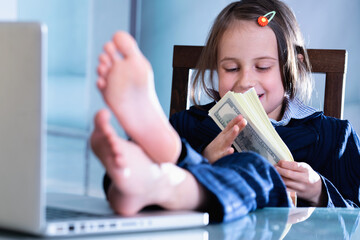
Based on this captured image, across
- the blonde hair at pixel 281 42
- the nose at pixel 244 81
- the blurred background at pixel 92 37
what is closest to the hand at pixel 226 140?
the nose at pixel 244 81

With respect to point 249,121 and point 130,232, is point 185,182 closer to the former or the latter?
point 130,232

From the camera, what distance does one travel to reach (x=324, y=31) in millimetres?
3412

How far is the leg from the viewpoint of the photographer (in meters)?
0.56

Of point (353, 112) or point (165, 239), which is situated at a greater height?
point (165, 239)

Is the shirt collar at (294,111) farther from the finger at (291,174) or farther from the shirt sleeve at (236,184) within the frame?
the shirt sleeve at (236,184)

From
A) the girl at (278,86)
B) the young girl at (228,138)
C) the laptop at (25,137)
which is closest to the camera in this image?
the laptop at (25,137)

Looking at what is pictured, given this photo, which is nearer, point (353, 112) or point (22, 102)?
point (22, 102)

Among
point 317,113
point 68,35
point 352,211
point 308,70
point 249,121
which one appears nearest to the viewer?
point 352,211

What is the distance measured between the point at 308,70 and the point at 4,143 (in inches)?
46.4

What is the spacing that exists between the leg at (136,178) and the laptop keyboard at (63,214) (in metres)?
0.04

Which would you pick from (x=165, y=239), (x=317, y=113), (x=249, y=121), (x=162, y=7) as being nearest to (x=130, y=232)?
(x=165, y=239)

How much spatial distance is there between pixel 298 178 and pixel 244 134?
18 cm

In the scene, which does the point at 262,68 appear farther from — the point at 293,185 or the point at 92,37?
the point at 92,37

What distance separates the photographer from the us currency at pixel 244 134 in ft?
3.81
